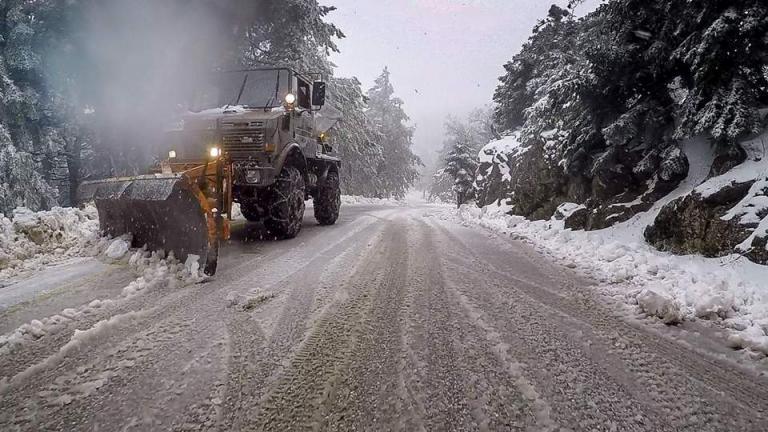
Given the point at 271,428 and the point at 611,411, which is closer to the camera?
the point at 271,428

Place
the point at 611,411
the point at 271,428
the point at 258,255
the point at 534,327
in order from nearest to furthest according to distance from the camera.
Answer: the point at 271,428 → the point at 611,411 → the point at 534,327 → the point at 258,255

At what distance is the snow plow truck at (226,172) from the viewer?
12.6ft

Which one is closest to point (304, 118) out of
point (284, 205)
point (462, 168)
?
point (284, 205)

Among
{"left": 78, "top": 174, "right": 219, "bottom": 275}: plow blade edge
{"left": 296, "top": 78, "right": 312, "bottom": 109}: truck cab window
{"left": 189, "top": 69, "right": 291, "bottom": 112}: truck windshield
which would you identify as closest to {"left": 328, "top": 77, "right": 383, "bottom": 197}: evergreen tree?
{"left": 296, "top": 78, "right": 312, "bottom": 109}: truck cab window

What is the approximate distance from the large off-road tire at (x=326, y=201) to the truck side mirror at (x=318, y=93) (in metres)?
1.80

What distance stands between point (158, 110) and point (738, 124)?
11.7 metres

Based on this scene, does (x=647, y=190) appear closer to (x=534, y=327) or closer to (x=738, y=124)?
(x=738, y=124)

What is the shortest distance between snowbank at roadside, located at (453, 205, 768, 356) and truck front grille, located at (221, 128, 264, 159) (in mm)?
4508

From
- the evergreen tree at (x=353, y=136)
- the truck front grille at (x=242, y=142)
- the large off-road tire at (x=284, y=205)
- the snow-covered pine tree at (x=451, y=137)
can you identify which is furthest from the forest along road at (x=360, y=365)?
the snow-covered pine tree at (x=451, y=137)

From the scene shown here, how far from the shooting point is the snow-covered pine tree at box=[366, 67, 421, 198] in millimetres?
33438

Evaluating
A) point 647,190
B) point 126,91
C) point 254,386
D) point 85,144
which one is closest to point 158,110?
point 126,91

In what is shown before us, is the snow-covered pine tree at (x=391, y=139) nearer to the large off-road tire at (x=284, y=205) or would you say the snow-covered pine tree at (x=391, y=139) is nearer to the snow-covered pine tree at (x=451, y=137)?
the snow-covered pine tree at (x=451, y=137)

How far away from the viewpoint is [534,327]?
2.56m

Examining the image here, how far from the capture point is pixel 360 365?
2.00m
